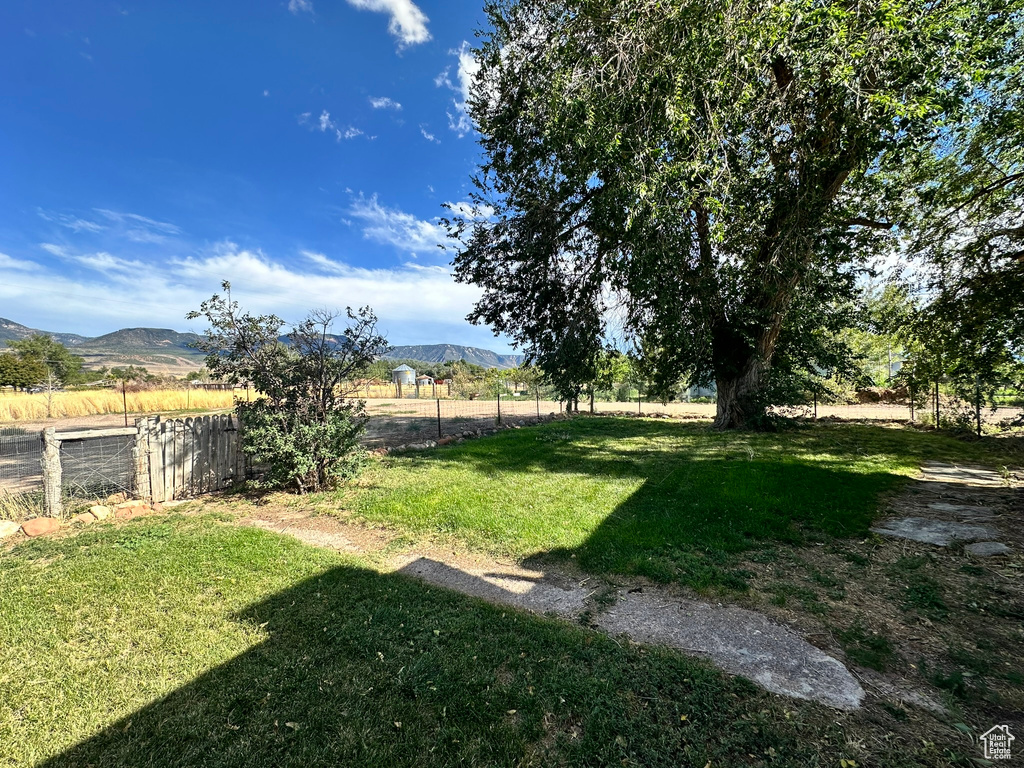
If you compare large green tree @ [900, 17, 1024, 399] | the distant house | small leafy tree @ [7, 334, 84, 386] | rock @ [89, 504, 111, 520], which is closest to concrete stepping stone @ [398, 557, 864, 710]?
rock @ [89, 504, 111, 520]

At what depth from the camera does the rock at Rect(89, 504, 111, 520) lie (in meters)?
5.12

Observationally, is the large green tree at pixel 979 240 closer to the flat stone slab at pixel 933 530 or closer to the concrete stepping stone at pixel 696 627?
the flat stone slab at pixel 933 530

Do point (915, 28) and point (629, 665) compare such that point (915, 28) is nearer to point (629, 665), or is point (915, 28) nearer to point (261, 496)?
point (629, 665)

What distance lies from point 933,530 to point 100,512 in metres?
9.80

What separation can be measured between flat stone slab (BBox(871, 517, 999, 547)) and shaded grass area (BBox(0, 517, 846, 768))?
11.3 ft

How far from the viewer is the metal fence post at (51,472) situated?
4.94 m

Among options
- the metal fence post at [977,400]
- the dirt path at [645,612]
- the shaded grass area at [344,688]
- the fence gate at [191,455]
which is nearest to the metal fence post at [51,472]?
the fence gate at [191,455]

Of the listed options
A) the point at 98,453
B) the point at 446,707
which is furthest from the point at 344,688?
the point at 98,453

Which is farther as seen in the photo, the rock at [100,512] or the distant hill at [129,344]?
the distant hill at [129,344]

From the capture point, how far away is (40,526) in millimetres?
4672

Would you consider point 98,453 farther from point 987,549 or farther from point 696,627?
point 987,549

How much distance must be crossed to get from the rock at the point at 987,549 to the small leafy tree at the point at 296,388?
727cm

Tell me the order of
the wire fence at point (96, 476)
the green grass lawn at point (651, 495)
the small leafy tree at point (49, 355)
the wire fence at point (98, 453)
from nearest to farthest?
the green grass lawn at point (651, 495) → the wire fence at point (98, 453) → the wire fence at point (96, 476) → the small leafy tree at point (49, 355)

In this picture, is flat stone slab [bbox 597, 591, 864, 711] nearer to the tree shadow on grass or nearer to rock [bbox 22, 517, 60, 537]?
the tree shadow on grass
